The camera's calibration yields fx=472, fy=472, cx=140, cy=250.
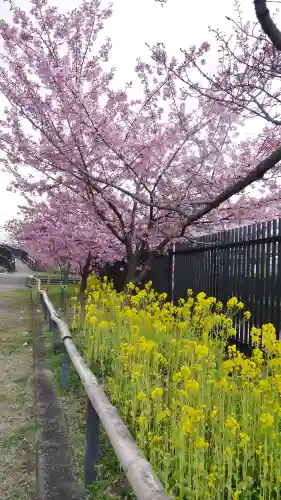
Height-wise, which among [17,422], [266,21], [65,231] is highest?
[266,21]

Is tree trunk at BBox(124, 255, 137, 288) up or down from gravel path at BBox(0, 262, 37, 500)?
up

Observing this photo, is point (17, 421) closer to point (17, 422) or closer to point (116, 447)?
point (17, 422)

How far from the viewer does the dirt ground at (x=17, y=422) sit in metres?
3.30

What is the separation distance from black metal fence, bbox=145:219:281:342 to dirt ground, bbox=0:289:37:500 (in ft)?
9.69

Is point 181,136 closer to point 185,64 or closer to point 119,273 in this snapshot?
point 185,64

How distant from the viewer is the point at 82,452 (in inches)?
142

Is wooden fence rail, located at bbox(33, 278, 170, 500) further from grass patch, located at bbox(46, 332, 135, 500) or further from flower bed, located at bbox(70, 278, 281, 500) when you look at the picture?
flower bed, located at bbox(70, 278, 281, 500)

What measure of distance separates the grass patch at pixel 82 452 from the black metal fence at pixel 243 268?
254 cm

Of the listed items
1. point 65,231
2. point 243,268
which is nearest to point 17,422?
point 243,268

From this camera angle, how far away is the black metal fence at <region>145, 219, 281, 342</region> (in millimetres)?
6391

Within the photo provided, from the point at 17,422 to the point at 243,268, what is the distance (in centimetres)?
423

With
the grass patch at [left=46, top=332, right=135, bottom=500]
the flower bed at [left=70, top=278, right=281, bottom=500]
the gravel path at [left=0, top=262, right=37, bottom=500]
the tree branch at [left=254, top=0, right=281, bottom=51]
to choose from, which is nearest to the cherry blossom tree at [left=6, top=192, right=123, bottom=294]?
the gravel path at [left=0, top=262, right=37, bottom=500]

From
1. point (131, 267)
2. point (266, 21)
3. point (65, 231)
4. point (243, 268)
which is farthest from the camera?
point (65, 231)

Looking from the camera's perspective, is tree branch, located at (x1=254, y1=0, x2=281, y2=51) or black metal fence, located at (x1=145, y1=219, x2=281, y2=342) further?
black metal fence, located at (x1=145, y1=219, x2=281, y2=342)
